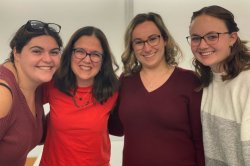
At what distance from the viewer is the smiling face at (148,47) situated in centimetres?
155

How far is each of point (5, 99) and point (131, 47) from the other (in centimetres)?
84

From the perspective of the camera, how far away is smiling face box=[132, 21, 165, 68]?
1549mm

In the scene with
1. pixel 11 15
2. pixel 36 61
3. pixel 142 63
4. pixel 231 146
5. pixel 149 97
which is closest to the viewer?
pixel 231 146

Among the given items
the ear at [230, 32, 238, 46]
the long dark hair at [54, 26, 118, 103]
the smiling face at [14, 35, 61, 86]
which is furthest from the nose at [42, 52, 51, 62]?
the ear at [230, 32, 238, 46]

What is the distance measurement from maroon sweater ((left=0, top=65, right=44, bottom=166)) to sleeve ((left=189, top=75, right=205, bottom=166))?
2.73ft

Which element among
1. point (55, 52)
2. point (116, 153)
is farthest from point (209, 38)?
point (116, 153)

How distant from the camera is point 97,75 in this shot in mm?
1685

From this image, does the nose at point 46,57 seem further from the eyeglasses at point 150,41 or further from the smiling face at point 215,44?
the smiling face at point 215,44

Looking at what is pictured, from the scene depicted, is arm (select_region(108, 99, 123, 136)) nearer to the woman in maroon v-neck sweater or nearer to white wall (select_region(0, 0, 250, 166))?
the woman in maroon v-neck sweater

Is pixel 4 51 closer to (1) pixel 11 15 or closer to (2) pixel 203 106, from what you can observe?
(1) pixel 11 15

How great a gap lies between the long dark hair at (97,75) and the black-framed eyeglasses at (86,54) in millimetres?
55

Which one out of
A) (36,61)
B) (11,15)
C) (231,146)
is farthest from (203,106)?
(11,15)

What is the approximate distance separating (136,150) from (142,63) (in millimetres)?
506

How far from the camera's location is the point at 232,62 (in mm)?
1239
